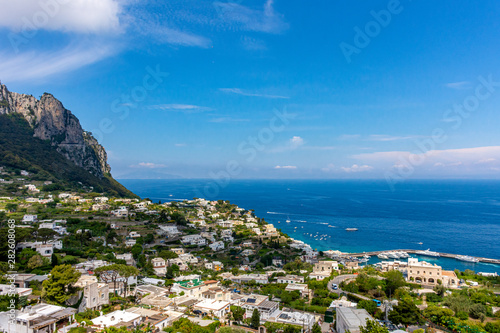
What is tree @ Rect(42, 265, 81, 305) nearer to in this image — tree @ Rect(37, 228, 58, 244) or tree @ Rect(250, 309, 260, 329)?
tree @ Rect(250, 309, 260, 329)

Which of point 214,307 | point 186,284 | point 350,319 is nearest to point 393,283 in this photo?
point 350,319

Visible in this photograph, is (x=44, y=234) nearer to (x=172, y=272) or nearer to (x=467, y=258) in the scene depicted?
(x=172, y=272)

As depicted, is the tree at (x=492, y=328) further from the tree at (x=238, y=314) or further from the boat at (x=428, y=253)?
the boat at (x=428, y=253)

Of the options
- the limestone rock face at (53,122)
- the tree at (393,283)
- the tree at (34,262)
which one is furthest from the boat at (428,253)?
the limestone rock face at (53,122)

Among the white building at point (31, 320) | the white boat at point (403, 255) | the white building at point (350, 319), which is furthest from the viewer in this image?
the white boat at point (403, 255)

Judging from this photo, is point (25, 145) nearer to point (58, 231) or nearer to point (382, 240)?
point (58, 231)

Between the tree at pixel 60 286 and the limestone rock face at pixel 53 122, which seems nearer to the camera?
the tree at pixel 60 286
